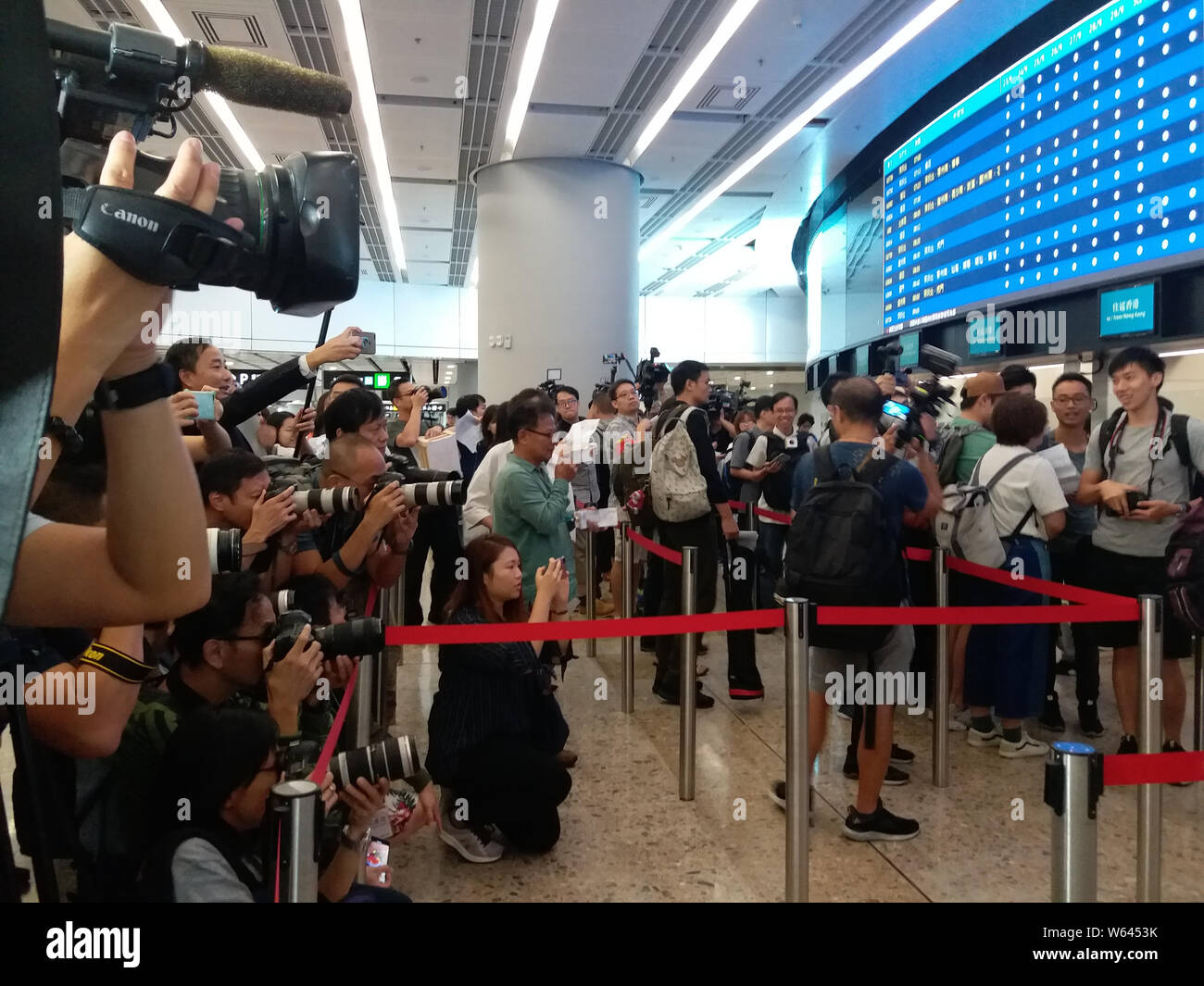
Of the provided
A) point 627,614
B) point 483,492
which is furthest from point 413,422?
point 627,614

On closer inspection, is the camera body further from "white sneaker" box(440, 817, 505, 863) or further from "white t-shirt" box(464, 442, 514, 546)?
"white t-shirt" box(464, 442, 514, 546)

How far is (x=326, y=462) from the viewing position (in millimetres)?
3270

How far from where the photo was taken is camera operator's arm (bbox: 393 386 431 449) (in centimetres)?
429

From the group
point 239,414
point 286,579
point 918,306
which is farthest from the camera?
point 918,306

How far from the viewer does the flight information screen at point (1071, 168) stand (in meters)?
4.45

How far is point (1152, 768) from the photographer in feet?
6.11

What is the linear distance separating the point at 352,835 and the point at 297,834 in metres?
0.53

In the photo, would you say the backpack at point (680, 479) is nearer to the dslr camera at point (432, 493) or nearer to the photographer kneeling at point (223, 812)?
the dslr camera at point (432, 493)

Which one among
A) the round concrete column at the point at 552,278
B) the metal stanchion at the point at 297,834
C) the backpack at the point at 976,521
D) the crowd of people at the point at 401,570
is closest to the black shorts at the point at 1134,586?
the crowd of people at the point at 401,570

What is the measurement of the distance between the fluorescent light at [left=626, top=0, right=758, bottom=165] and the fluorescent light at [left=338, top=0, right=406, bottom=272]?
2599mm

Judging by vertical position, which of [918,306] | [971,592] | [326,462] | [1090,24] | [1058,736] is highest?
[1090,24]
